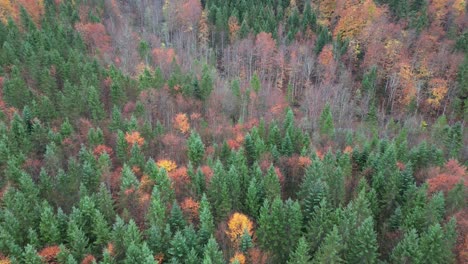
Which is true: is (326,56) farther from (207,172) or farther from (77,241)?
(77,241)

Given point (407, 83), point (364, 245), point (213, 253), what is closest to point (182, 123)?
point (213, 253)

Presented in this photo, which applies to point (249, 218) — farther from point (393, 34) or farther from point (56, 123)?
point (393, 34)

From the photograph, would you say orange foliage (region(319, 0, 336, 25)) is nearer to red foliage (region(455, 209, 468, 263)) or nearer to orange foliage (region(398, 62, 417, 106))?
orange foliage (region(398, 62, 417, 106))

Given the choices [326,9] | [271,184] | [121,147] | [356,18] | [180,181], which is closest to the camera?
[271,184]

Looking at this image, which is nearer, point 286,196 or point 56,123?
point 286,196

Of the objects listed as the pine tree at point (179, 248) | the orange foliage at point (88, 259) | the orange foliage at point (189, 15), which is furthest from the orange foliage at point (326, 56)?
the orange foliage at point (88, 259)

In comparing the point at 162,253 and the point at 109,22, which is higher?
the point at 109,22

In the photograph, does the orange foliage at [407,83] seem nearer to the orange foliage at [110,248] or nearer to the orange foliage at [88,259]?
the orange foliage at [110,248]

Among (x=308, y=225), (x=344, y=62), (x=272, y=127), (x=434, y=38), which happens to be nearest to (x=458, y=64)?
(x=434, y=38)
